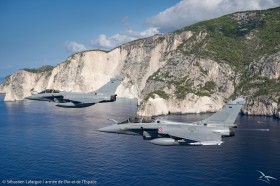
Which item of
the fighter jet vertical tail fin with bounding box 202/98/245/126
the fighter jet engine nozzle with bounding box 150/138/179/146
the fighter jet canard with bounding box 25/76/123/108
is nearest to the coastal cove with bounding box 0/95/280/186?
the fighter jet vertical tail fin with bounding box 202/98/245/126

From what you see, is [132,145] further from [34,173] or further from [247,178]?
[247,178]

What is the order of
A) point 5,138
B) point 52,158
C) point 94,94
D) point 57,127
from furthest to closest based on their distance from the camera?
1. point 57,127
2. point 5,138
3. point 52,158
4. point 94,94

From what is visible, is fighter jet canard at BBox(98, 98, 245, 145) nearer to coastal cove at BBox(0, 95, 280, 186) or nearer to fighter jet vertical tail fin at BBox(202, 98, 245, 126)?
fighter jet vertical tail fin at BBox(202, 98, 245, 126)

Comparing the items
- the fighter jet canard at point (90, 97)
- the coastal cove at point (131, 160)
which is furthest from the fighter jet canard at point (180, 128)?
the coastal cove at point (131, 160)

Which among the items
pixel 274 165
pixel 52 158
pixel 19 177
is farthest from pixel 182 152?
pixel 19 177

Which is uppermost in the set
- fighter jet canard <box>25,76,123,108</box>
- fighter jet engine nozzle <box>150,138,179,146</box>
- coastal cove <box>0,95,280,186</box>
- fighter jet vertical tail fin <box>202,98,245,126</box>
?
fighter jet canard <box>25,76,123,108</box>

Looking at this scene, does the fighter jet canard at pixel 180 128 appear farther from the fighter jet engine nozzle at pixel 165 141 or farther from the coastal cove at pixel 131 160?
the coastal cove at pixel 131 160

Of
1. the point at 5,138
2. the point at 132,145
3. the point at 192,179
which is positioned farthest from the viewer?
the point at 5,138

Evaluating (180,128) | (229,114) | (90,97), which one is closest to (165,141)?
(180,128)

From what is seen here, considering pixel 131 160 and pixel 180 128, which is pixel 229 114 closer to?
pixel 180 128
